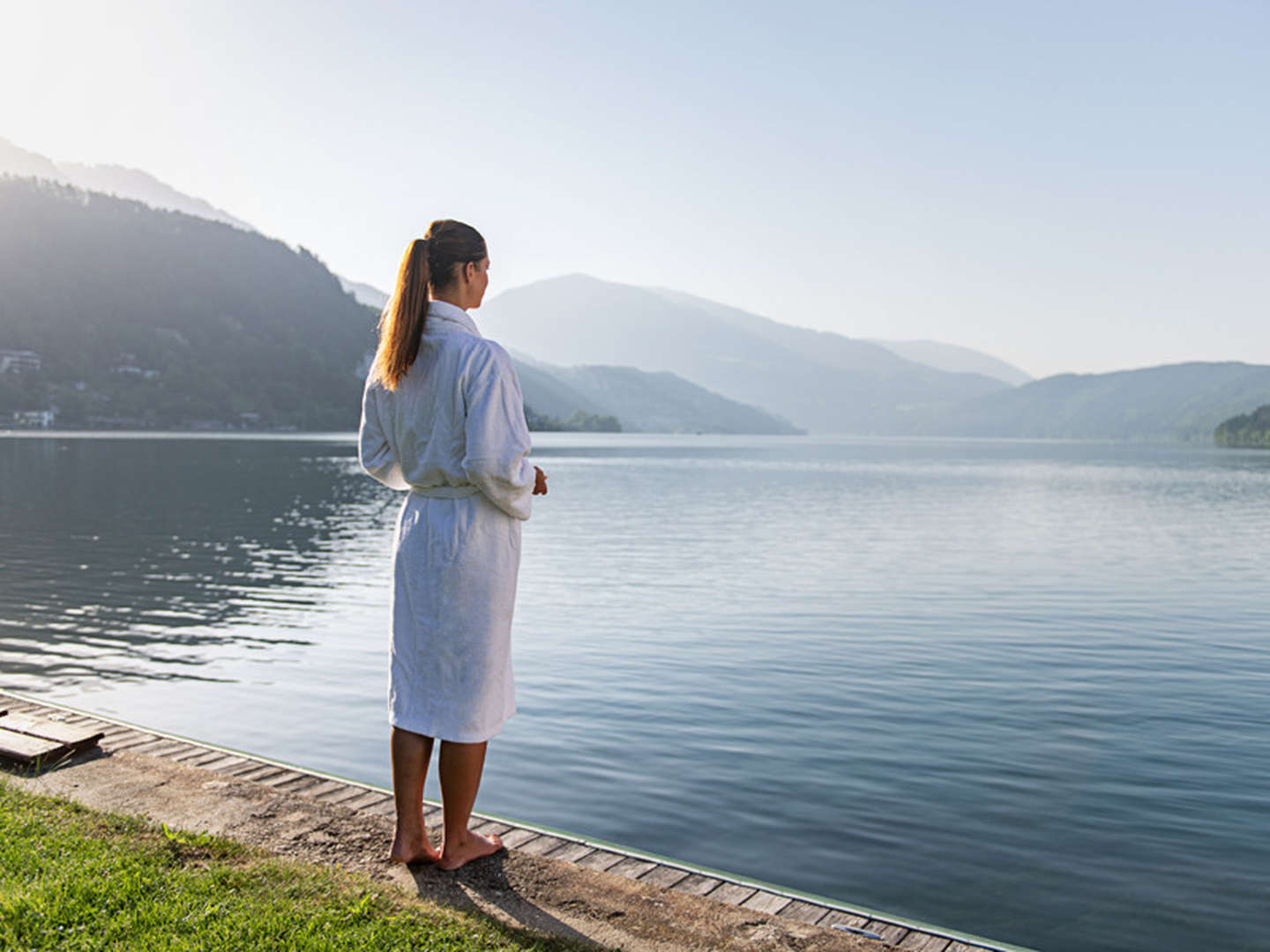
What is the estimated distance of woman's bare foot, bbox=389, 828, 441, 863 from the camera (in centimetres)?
482

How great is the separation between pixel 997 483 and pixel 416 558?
66.5 metres

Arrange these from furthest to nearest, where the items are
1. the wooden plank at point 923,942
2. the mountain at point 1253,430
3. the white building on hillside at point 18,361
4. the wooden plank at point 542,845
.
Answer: the mountain at point 1253,430 < the white building on hillside at point 18,361 < the wooden plank at point 542,845 < the wooden plank at point 923,942

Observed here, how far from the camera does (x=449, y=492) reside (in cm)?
448

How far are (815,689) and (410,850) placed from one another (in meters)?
8.14

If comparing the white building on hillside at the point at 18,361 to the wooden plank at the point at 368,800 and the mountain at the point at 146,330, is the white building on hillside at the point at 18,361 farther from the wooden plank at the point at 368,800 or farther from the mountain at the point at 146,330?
the wooden plank at the point at 368,800

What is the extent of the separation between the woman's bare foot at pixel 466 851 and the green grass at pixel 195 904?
37 cm

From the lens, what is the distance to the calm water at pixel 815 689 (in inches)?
284

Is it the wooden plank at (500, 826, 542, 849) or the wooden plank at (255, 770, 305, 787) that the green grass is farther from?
the wooden plank at (255, 770, 305, 787)

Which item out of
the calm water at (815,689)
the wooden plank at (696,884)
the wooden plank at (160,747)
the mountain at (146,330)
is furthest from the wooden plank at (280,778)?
the mountain at (146,330)

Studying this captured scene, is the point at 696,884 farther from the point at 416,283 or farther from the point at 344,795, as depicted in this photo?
the point at 416,283

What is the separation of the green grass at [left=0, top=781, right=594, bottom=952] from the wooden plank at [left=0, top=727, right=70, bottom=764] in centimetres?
145

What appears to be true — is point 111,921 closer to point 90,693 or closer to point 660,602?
point 90,693

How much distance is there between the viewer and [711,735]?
33.5 ft

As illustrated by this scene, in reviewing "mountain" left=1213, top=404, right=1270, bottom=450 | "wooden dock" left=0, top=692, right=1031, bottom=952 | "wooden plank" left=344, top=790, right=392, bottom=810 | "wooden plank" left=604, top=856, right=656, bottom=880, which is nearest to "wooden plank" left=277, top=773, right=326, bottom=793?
"wooden dock" left=0, top=692, right=1031, bottom=952
